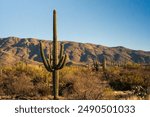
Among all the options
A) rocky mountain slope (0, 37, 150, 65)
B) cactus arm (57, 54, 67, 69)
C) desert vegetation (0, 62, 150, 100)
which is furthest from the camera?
rocky mountain slope (0, 37, 150, 65)

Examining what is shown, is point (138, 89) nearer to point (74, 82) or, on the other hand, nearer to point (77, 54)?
point (74, 82)

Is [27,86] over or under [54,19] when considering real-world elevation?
under

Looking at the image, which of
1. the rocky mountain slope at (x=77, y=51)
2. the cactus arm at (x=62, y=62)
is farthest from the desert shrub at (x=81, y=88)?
the rocky mountain slope at (x=77, y=51)

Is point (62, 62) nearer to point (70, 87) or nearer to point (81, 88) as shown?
point (81, 88)

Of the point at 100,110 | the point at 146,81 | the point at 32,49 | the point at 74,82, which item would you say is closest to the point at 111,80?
the point at 146,81

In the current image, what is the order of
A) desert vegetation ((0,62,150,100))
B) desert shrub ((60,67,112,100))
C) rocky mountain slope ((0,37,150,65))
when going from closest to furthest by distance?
desert shrub ((60,67,112,100))
desert vegetation ((0,62,150,100))
rocky mountain slope ((0,37,150,65))

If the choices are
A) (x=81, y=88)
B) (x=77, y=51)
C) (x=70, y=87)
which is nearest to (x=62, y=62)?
(x=81, y=88)

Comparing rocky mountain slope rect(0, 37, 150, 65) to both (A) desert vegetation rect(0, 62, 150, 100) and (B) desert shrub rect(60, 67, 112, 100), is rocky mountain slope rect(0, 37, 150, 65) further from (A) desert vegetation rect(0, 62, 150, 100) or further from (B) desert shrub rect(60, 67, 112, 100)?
(B) desert shrub rect(60, 67, 112, 100)

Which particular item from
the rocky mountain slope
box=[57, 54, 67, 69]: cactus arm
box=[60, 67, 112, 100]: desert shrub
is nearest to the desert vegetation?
box=[60, 67, 112, 100]: desert shrub

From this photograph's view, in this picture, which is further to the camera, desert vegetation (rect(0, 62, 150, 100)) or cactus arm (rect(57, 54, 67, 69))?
cactus arm (rect(57, 54, 67, 69))

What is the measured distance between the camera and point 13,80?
20.9 meters

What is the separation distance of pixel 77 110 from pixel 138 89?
8480 millimetres

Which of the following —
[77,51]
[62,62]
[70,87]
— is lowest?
[70,87]

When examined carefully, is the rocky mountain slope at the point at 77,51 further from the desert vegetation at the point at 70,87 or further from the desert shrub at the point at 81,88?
the desert shrub at the point at 81,88
